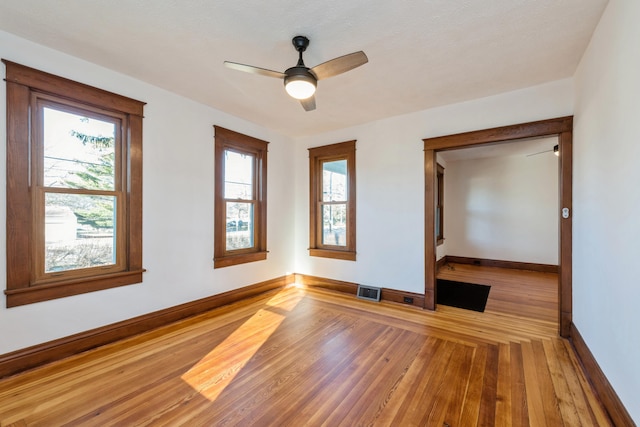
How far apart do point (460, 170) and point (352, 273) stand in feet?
14.5

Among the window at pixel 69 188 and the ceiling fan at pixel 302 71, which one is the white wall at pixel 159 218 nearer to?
the window at pixel 69 188

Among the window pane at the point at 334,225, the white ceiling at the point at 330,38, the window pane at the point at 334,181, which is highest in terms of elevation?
the white ceiling at the point at 330,38

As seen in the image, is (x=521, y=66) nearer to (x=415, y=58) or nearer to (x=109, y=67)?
(x=415, y=58)

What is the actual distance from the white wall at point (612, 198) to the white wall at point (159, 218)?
380 centimetres

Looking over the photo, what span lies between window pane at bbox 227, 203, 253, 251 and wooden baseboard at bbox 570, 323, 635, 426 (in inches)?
155

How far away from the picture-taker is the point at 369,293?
417 cm

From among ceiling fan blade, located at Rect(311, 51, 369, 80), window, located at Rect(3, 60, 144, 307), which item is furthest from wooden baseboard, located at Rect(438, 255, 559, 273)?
window, located at Rect(3, 60, 144, 307)

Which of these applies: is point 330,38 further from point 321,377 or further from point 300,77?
A: point 321,377

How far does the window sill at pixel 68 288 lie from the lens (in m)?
2.26

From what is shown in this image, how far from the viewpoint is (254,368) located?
2.34 meters

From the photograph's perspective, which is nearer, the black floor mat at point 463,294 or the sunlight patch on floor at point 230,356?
the sunlight patch on floor at point 230,356

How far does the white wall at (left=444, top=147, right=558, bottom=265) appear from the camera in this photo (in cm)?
595


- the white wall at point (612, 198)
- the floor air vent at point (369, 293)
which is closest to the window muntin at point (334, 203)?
the floor air vent at point (369, 293)

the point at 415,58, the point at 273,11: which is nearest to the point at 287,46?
the point at 273,11
